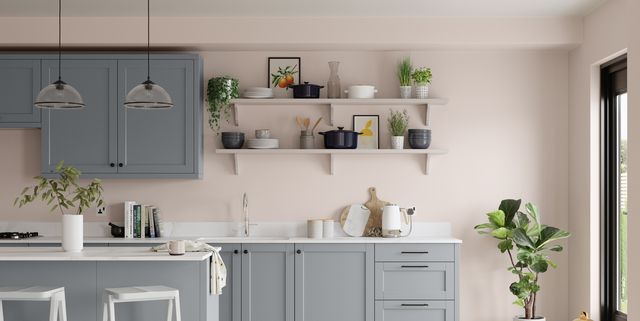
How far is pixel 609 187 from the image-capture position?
5.89 m

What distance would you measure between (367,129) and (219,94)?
1.20 metres

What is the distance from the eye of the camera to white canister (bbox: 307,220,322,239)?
6.27m

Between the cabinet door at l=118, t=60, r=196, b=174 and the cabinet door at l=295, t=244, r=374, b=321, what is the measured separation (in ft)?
3.81

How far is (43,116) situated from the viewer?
6242 mm

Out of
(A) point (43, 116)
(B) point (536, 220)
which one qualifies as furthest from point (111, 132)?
(B) point (536, 220)

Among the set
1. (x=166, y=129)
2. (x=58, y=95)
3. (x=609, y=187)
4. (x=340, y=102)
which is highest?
(x=340, y=102)

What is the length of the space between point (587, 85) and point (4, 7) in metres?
4.30

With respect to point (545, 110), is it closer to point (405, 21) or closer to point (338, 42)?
point (405, 21)

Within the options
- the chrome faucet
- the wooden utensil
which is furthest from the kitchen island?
the wooden utensil

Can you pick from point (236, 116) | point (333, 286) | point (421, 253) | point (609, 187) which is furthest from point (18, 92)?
point (609, 187)

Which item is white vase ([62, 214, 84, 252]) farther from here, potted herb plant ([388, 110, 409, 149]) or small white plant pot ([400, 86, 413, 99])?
small white plant pot ([400, 86, 413, 99])

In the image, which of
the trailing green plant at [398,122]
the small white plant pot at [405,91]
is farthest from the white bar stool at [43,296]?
the small white plant pot at [405,91]

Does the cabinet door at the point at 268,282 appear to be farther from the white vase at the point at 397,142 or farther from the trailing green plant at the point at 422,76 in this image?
the trailing green plant at the point at 422,76

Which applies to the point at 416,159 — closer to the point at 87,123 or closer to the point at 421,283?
the point at 421,283
